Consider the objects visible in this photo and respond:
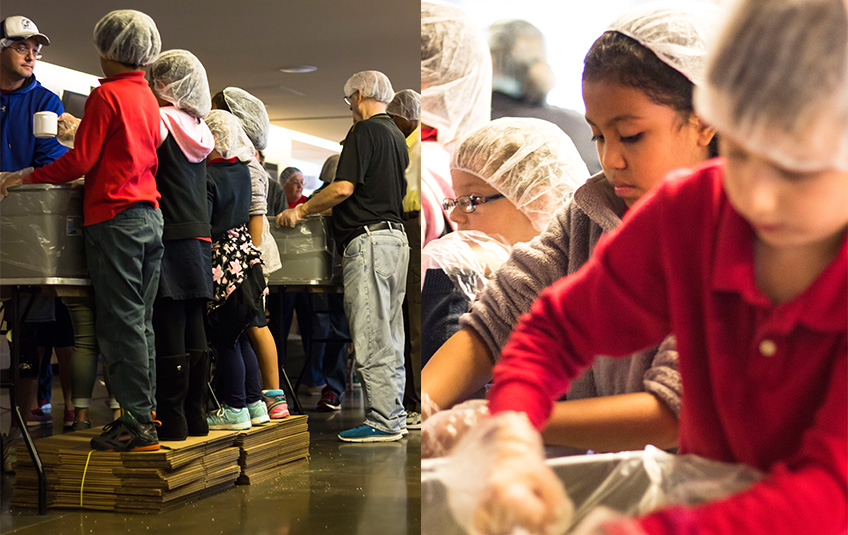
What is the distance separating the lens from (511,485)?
85cm

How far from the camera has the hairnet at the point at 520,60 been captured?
3.86 ft

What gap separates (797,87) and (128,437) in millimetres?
2426

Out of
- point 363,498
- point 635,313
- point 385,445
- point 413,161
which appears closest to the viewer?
point 635,313

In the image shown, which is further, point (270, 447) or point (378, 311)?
point (378, 311)

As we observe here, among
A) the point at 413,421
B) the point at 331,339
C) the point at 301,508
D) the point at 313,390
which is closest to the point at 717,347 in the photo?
the point at 301,508

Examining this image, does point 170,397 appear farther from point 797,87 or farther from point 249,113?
point 797,87

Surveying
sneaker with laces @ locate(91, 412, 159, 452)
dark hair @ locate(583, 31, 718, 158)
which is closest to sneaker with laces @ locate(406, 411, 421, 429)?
sneaker with laces @ locate(91, 412, 159, 452)

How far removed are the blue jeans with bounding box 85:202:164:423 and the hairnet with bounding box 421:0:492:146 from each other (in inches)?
62.1

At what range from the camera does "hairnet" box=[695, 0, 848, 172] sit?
0.77m

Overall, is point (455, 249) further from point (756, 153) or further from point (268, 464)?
point (268, 464)

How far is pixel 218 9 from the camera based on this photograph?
580 cm

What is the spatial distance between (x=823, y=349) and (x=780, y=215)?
144 millimetres

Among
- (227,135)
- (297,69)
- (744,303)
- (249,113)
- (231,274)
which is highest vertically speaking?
(297,69)

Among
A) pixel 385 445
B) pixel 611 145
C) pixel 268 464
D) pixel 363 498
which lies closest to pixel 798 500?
pixel 611 145
